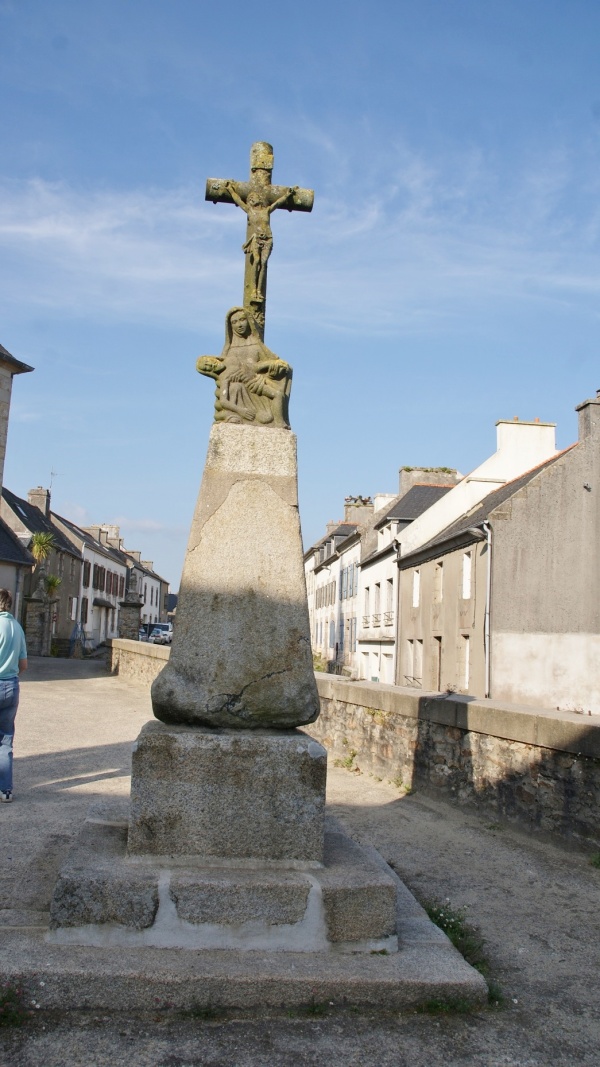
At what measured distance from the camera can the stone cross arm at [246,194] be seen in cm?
441

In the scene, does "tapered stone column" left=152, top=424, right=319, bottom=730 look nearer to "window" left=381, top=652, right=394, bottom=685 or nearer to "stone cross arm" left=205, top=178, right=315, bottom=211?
"stone cross arm" left=205, top=178, right=315, bottom=211

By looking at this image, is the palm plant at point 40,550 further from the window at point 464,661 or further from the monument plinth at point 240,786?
the monument plinth at point 240,786

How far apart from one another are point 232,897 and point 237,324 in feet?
9.09

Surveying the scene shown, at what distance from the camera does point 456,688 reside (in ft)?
70.4

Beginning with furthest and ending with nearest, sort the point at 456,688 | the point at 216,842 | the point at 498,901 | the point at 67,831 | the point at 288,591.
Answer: the point at 456,688 → the point at 67,831 → the point at 498,901 → the point at 288,591 → the point at 216,842

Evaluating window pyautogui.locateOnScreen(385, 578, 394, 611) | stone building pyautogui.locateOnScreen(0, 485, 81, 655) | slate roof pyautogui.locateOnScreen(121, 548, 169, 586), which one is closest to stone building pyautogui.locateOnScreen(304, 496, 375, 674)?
window pyautogui.locateOnScreen(385, 578, 394, 611)

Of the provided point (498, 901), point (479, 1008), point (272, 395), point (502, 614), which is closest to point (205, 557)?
point (272, 395)

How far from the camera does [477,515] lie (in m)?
22.8

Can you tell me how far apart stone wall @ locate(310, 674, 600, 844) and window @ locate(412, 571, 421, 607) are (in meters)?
16.4

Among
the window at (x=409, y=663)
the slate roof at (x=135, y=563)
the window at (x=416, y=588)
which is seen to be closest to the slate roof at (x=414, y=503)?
the window at (x=416, y=588)

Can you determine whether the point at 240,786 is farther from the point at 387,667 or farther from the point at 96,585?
the point at 96,585

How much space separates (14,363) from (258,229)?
19529 millimetres

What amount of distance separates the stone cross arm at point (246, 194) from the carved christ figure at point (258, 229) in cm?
1

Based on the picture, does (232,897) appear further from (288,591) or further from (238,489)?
(238,489)
